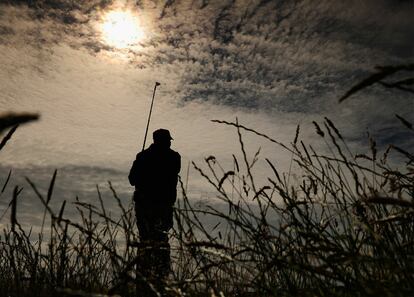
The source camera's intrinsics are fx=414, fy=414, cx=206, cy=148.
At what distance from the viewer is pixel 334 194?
75.2 inches

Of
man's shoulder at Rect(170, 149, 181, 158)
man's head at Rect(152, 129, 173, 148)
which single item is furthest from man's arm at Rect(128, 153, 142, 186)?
man's shoulder at Rect(170, 149, 181, 158)

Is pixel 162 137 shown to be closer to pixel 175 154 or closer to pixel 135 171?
pixel 175 154

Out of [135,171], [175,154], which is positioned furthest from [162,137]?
[135,171]

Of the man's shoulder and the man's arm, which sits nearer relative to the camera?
the man's arm

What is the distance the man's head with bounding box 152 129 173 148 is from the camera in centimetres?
616

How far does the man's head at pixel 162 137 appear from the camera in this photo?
6.16m

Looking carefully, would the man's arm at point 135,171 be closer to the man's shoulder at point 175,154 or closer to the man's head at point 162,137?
the man's head at point 162,137

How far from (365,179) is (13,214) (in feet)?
5.34

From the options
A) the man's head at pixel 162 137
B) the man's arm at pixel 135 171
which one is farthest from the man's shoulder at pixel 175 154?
the man's arm at pixel 135 171

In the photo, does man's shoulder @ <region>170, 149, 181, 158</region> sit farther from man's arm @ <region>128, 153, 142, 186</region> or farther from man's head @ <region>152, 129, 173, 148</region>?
man's arm @ <region>128, 153, 142, 186</region>

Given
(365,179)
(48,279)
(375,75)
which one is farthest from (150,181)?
(375,75)

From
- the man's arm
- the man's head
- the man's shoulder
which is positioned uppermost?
the man's head

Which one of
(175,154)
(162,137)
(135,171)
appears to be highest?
(162,137)

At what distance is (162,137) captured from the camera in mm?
6195
